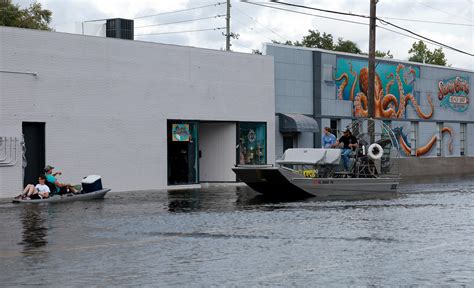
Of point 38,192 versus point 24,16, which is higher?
point 24,16

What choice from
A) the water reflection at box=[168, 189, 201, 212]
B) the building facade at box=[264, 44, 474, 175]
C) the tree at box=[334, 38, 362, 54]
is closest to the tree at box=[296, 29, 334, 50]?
the tree at box=[334, 38, 362, 54]

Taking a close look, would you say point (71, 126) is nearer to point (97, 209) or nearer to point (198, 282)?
point (97, 209)

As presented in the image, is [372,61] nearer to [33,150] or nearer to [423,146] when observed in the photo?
[33,150]

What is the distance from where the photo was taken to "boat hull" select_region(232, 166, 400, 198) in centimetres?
2656

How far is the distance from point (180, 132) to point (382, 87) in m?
15.0

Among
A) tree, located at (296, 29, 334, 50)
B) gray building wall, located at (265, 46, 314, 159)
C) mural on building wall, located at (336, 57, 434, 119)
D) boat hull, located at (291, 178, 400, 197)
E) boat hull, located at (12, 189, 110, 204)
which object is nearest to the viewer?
boat hull, located at (12, 189, 110, 204)

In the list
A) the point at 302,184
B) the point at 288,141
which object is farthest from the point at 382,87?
the point at 302,184

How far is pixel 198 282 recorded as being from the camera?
36.5ft

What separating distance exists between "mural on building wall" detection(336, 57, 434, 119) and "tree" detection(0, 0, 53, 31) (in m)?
20.6

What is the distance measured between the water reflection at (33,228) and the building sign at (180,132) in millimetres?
11195

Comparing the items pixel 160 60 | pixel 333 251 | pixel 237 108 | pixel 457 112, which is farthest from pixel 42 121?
pixel 457 112

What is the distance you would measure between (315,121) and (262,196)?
→ 1392cm

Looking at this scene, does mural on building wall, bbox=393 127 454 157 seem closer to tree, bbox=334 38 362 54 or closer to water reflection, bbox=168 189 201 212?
water reflection, bbox=168 189 201 212

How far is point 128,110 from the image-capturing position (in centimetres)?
3372
